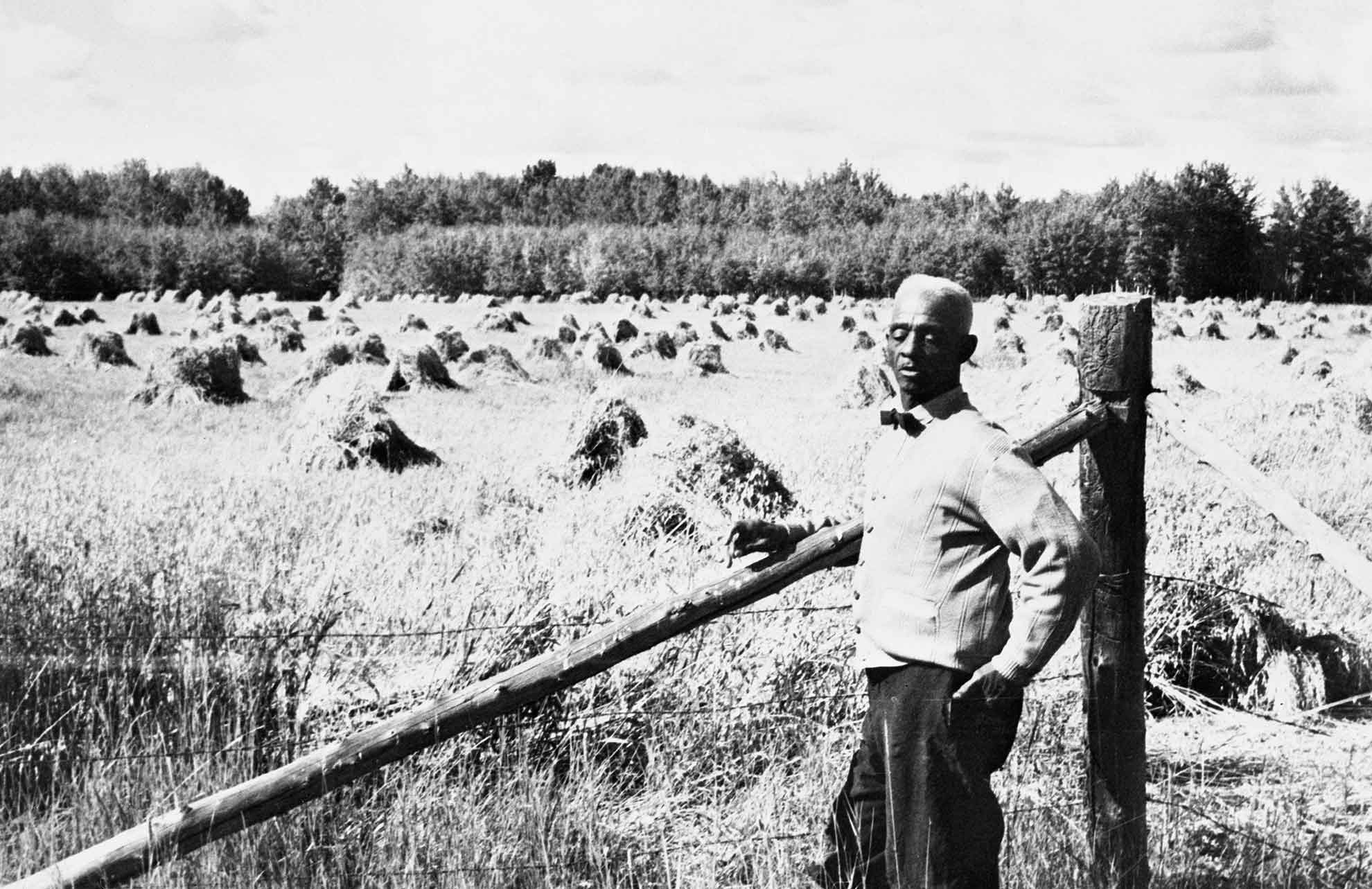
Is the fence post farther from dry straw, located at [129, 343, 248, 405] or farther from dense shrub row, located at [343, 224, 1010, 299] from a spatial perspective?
dense shrub row, located at [343, 224, 1010, 299]

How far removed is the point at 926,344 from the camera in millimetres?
2492

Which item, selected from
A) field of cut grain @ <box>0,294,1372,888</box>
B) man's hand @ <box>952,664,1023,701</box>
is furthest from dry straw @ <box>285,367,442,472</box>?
man's hand @ <box>952,664,1023,701</box>

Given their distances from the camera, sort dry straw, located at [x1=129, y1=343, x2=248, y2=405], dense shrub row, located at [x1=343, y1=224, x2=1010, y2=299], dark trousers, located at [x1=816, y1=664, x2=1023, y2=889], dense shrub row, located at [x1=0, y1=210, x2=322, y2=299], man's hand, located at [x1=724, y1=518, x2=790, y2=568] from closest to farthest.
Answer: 1. dark trousers, located at [x1=816, y1=664, x2=1023, y2=889]
2. man's hand, located at [x1=724, y1=518, x2=790, y2=568]
3. dry straw, located at [x1=129, y1=343, x2=248, y2=405]
4. dense shrub row, located at [x1=0, y1=210, x2=322, y2=299]
5. dense shrub row, located at [x1=343, y1=224, x2=1010, y2=299]

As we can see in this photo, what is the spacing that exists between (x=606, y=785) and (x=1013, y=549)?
6.46 feet

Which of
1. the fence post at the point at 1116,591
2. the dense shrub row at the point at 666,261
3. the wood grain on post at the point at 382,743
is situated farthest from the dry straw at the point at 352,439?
the dense shrub row at the point at 666,261

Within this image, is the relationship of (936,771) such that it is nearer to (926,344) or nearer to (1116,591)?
(926,344)

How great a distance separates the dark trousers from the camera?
8.07 feet

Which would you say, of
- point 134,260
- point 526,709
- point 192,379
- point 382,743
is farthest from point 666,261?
point 382,743

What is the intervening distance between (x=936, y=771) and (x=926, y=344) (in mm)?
870

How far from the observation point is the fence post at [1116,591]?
318 cm

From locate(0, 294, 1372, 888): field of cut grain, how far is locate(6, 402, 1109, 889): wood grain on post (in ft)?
0.88

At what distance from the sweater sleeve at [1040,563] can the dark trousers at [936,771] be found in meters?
0.16

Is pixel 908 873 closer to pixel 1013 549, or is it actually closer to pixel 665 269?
pixel 1013 549

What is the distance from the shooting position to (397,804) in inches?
136
